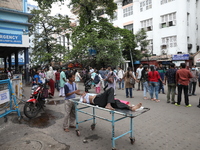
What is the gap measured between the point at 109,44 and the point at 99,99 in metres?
12.9

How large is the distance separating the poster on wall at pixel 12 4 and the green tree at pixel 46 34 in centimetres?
533

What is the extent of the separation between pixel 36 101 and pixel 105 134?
314 centimetres

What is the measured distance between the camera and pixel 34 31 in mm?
22547

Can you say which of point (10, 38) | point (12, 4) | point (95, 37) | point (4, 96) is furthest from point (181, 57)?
point (4, 96)

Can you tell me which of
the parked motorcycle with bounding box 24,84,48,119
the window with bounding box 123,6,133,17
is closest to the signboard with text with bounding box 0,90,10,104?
the parked motorcycle with bounding box 24,84,48,119

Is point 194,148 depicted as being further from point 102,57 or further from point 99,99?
point 102,57

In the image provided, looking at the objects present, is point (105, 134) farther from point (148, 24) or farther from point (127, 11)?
point (127, 11)

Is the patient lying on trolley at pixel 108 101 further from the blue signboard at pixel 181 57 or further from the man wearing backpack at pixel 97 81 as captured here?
the blue signboard at pixel 181 57

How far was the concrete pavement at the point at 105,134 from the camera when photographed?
3.69 meters

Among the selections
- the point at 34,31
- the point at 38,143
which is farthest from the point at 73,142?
the point at 34,31

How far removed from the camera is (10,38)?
45.7ft

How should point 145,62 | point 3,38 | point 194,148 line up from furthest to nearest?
point 145,62
point 3,38
point 194,148

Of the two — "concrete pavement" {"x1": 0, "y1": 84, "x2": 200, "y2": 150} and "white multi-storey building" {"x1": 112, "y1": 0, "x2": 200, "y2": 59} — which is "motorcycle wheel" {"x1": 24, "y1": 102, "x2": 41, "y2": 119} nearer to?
"concrete pavement" {"x1": 0, "y1": 84, "x2": 200, "y2": 150}

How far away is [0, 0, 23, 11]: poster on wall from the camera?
580 inches
